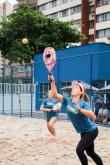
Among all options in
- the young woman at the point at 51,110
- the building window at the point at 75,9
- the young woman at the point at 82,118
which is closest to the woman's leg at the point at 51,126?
the young woman at the point at 51,110

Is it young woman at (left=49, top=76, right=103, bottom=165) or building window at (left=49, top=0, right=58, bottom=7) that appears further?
building window at (left=49, top=0, right=58, bottom=7)

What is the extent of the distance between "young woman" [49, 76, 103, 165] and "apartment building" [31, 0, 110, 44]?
182 feet

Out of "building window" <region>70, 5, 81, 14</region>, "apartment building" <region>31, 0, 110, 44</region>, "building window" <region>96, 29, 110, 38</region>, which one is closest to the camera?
"apartment building" <region>31, 0, 110, 44</region>

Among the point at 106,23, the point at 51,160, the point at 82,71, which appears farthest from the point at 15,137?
the point at 106,23

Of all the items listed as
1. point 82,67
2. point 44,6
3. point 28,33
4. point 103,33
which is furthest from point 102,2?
point 82,67

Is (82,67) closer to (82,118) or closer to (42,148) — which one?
(42,148)

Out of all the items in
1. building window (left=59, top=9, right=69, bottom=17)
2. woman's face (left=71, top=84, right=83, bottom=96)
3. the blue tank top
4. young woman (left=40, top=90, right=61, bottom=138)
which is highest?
building window (left=59, top=9, right=69, bottom=17)

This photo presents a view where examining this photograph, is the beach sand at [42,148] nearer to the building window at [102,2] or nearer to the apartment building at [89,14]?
the apartment building at [89,14]

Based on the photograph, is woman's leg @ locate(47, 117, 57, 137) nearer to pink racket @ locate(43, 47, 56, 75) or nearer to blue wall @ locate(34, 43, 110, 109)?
pink racket @ locate(43, 47, 56, 75)

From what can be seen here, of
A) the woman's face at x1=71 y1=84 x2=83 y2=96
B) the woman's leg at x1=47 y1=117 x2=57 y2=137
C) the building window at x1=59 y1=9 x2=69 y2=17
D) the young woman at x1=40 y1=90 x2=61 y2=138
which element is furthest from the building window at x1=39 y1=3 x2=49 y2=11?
the woman's face at x1=71 y1=84 x2=83 y2=96

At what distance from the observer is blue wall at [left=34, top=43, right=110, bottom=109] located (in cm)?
2625

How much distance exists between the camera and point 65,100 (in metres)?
7.66

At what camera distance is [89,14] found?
2697 inches

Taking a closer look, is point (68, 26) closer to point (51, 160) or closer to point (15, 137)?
point (15, 137)
